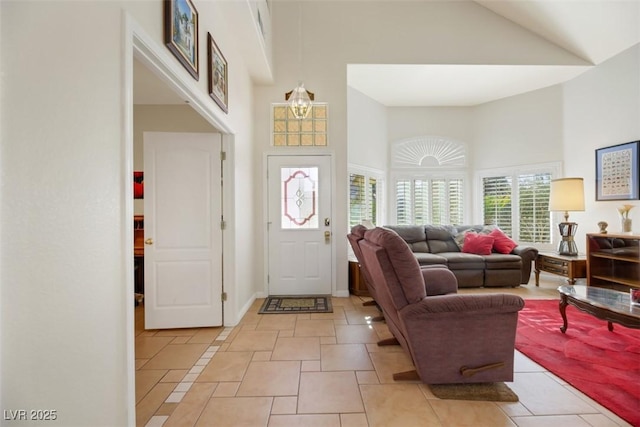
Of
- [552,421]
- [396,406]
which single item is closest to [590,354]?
[552,421]

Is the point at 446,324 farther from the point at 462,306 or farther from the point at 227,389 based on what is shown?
the point at 227,389

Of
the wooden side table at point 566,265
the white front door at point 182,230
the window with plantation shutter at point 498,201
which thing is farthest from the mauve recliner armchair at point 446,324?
the window with plantation shutter at point 498,201

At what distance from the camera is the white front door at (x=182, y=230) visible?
305 cm

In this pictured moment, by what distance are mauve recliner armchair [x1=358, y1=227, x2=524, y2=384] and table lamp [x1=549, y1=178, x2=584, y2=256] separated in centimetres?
343

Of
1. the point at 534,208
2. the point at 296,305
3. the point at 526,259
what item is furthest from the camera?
the point at 534,208

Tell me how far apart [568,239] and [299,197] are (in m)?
4.15

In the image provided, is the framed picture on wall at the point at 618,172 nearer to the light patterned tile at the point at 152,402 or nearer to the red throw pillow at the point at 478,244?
the red throw pillow at the point at 478,244

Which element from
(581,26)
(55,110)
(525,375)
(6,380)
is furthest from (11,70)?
(581,26)

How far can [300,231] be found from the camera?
431cm

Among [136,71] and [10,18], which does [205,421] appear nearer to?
[10,18]

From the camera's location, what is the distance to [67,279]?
107cm

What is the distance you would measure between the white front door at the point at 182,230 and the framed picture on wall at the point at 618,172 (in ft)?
17.4

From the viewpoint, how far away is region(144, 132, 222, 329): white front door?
120 inches

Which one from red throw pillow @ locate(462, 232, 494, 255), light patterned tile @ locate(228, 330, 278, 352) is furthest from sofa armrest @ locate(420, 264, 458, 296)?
red throw pillow @ locate(462, 232, 494, 255)
